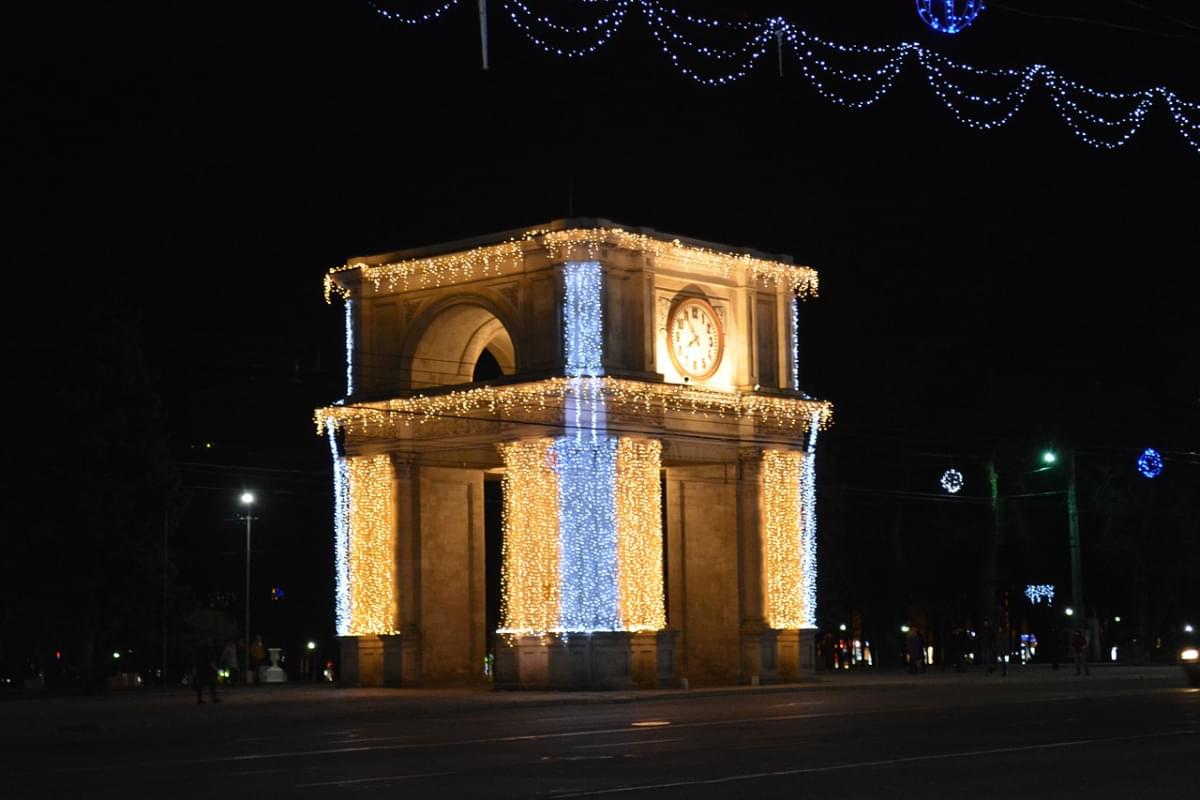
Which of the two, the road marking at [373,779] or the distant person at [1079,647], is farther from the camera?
the distant person at [1079,647]

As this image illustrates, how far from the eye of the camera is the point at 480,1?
25.6m

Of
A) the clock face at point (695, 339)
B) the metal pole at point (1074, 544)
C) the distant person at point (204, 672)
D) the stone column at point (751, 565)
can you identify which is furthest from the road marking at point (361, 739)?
the metal pole at point (1074, 544)

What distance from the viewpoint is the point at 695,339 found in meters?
50.4

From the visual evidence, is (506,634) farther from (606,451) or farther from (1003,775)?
(1003,775)

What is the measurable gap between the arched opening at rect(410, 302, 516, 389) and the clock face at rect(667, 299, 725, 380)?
4264mm

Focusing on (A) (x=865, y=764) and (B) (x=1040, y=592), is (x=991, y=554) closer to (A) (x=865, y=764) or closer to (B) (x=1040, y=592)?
(B) (x=1040, y=592)

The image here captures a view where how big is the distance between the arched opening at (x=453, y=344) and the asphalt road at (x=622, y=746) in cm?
1081

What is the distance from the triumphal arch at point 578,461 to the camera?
47.6 metres

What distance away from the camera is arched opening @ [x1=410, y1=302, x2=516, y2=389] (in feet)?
168

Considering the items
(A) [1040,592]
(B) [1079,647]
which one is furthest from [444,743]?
(A) [1040,592]

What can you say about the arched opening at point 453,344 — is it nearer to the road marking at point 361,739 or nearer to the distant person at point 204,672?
the distant person at point 204,672

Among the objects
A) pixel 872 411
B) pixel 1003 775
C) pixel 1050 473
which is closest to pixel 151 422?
pixel 872 411

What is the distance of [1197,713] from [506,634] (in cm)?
2107

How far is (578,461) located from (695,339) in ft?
16.6
